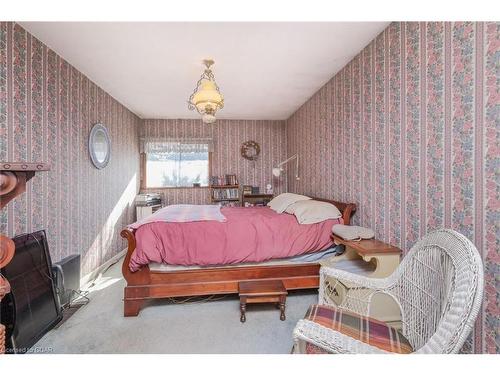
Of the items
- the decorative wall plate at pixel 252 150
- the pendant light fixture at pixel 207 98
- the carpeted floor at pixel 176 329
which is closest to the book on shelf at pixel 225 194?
the decorative wall plate at pixel 252 150

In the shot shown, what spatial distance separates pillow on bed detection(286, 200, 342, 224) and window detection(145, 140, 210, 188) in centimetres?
291

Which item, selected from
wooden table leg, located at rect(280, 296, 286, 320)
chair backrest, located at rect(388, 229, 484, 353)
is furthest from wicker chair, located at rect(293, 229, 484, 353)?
wooden table leg, located at rect(280, 296, 286, 320)

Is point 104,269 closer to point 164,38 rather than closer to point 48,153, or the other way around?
point 48,153

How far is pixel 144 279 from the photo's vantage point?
2195mm

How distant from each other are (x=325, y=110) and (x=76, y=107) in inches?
120

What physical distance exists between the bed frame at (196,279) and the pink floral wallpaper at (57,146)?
31.4 inches

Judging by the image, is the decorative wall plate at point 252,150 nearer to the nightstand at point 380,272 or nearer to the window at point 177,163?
the window at point 177,163

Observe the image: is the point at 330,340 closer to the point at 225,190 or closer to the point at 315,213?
the point at 315,213

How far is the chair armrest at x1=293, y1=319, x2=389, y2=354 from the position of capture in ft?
3.08

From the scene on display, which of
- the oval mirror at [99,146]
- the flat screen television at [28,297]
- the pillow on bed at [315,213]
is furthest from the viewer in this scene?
the oval mirror at [99,146]

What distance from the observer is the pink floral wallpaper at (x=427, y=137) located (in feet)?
4.10

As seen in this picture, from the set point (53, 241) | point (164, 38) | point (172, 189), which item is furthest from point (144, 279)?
point (172, 189)
